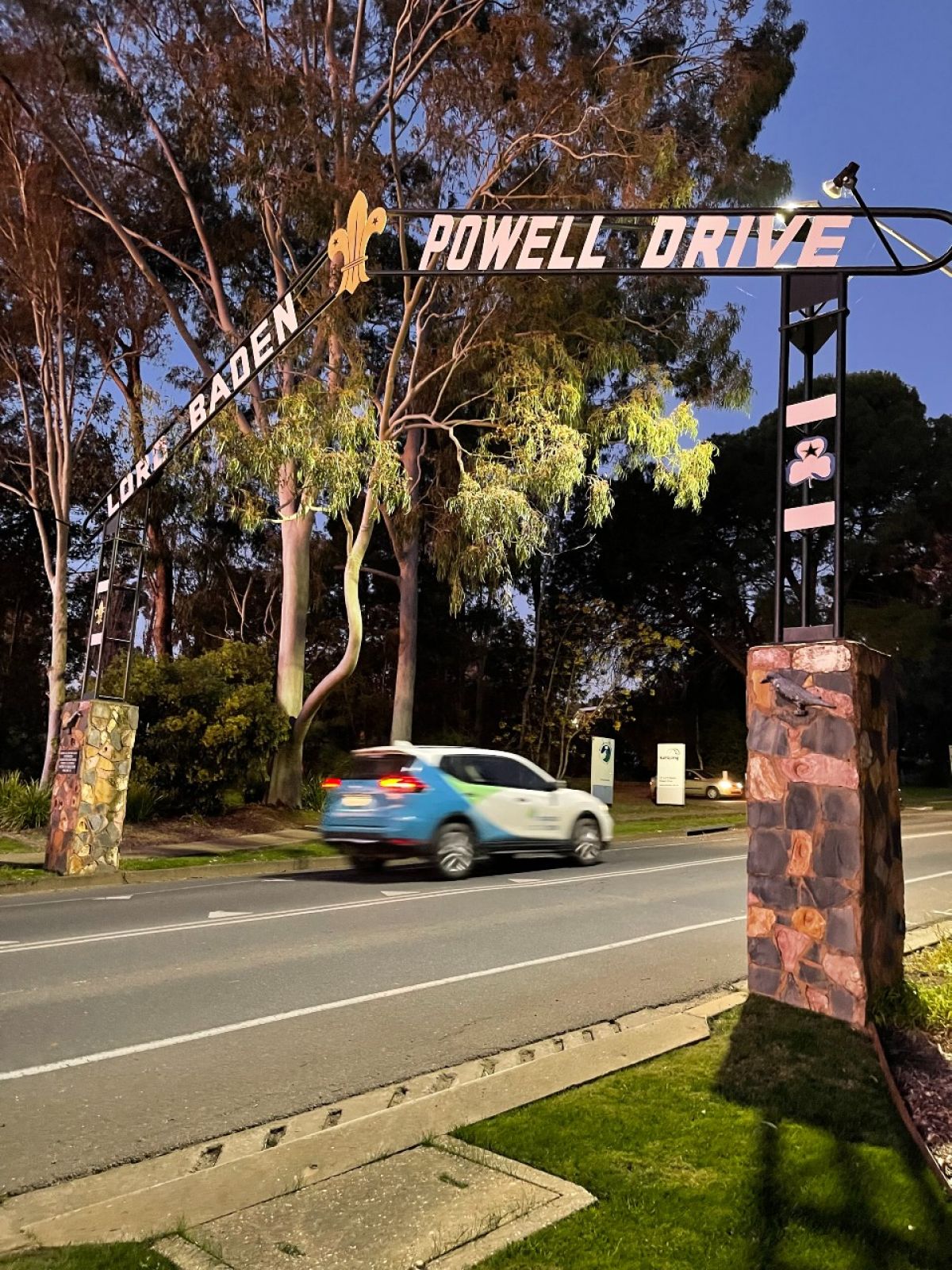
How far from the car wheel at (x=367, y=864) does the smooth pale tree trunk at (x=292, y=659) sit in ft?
21.3

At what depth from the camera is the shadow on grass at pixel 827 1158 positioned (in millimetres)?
3330

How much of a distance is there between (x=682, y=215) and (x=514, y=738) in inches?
1097

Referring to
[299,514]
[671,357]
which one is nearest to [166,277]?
[299,514]

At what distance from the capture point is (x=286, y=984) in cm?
749

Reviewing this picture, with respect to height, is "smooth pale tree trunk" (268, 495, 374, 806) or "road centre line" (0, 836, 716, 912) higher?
"smooth pale tree trunk" (268, 495, 374, 806)

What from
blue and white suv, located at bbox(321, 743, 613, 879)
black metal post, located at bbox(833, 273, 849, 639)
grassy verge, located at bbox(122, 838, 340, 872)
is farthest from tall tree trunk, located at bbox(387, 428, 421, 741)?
black metal post, located at bbox(833, 273, 849, 639)

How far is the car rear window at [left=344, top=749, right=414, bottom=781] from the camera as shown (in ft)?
43.4

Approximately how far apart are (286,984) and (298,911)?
3.18 metres

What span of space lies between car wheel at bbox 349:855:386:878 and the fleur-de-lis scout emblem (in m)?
7.44

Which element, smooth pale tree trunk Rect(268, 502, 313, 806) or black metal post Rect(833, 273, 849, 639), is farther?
smooth pale tree trunk Rect(268, 502, 313, 806)

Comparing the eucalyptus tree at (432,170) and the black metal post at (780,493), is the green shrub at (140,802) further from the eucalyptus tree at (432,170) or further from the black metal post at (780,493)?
the black metal post at (780,493)

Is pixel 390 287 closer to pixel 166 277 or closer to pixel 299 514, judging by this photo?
pixel 166 277

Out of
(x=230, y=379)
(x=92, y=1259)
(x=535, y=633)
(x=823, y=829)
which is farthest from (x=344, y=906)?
(x=535, y=633)

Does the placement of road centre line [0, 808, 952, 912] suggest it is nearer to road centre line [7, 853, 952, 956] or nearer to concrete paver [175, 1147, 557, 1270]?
road centre line [7, 853, 952, 956]
